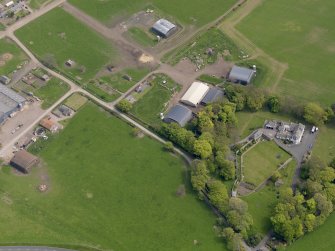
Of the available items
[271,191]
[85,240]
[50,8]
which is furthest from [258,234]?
[50,8]

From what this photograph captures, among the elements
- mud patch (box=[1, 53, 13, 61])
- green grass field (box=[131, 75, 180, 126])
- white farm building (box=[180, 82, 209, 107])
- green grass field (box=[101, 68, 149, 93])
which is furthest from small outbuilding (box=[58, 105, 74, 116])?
white farm building (box=[180, 82, 209, 107])

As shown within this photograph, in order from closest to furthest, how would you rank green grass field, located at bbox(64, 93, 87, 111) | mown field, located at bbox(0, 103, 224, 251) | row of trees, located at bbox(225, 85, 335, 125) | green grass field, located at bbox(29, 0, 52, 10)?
mown field, located at bbox(0, 103, 224, 251) → row of trees, located at bbox(225, 85, 335, 125) → green grass field, located at bbox(64, 93, 87, 111) → green grass field, located at bbox(29, 0, 52, 10)

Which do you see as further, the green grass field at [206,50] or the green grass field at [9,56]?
the green grass field at [206,50]

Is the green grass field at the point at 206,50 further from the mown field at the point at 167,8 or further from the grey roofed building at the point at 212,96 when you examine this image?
the grey roofed building at the point at 212,96

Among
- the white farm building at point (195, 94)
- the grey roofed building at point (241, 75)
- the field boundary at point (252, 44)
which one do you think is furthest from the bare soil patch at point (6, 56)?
the grey roofed building at point (241, 75)

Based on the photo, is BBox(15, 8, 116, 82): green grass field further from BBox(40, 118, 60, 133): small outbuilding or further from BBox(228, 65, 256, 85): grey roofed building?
BBox(228, 65, 256, 85): grey roofed building

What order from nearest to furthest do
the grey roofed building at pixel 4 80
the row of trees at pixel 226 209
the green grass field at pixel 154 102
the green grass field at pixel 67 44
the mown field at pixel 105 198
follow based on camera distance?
the row of trees at pixel 226 209, the mown field at pixel 105 198, the green grass field at pixel 154 102, the grey roofed building at pixel 4 80, the green grass field at pixel 67 44
